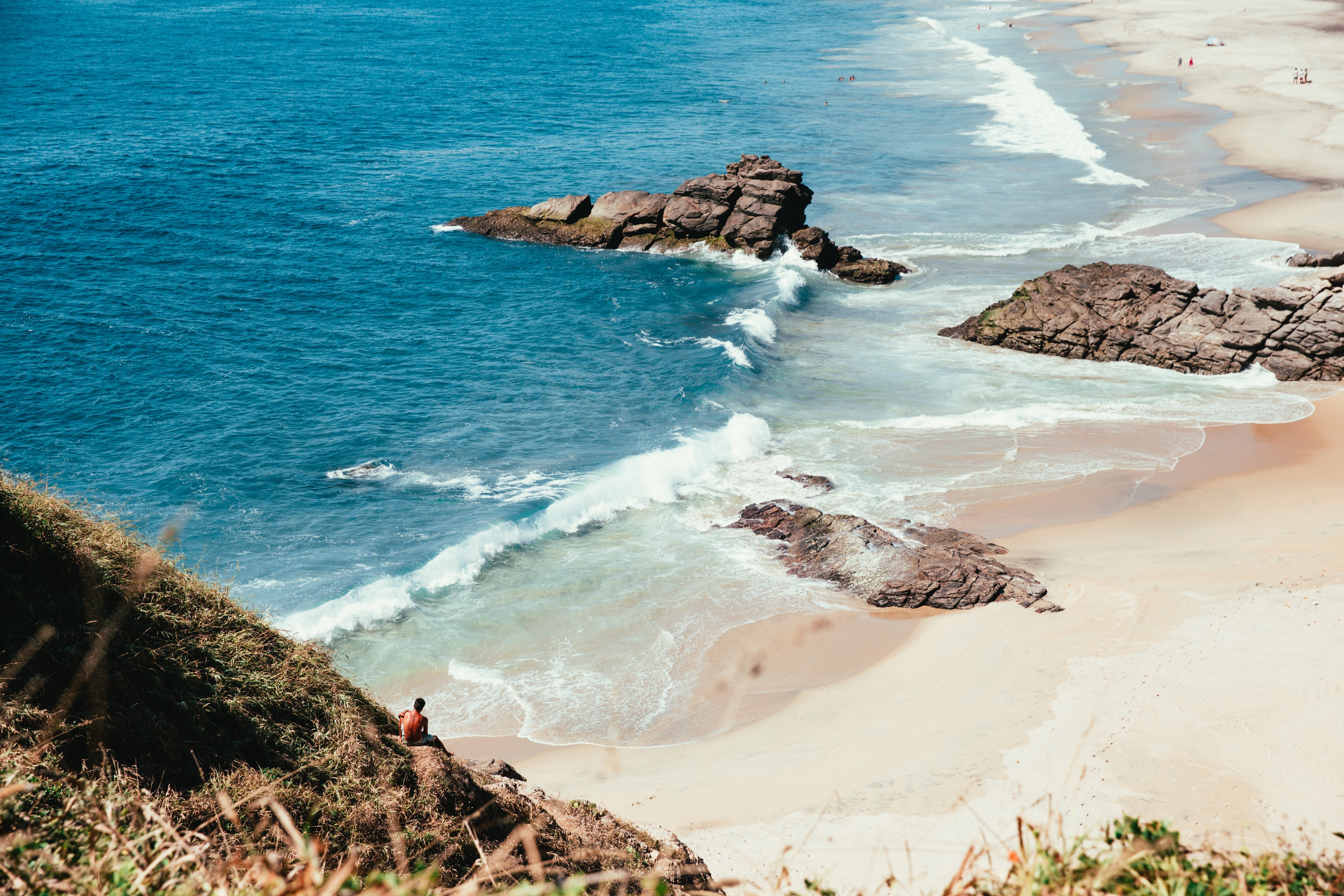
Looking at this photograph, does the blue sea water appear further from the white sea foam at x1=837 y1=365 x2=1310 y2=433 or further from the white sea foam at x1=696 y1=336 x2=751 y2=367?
the white sea foam at x1=696 y1=336 x2=751 y2=367

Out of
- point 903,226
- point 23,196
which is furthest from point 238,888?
point 23,196

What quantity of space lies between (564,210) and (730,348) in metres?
16.5

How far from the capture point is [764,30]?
11144cm

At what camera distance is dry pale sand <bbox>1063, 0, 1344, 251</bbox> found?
4244 centimetres

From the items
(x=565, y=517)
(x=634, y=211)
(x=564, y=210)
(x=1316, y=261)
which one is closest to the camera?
(x=565, y=517)

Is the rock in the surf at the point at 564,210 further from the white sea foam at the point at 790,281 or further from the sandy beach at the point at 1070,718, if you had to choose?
Result: the sandy beach at the point at 1070,718

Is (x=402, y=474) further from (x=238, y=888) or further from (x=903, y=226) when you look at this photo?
(x=903, y=226)

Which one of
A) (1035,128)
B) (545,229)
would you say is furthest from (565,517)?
(1035,128)

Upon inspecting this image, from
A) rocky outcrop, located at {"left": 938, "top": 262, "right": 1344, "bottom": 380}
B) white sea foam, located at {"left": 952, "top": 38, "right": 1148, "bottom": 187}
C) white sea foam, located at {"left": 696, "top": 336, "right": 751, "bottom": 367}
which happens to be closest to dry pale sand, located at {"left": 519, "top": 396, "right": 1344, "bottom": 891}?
rocky outcrop, located at {"left": 938, "top": 262, "right": 1344, "bottom": 380}

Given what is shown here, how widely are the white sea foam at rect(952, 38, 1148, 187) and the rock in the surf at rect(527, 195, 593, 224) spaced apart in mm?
27936

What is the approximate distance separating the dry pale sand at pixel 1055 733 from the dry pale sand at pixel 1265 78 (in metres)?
27.9

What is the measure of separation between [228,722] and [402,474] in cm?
1680

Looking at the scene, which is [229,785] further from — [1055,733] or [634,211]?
[634,211]

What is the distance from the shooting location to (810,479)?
76.3ft
